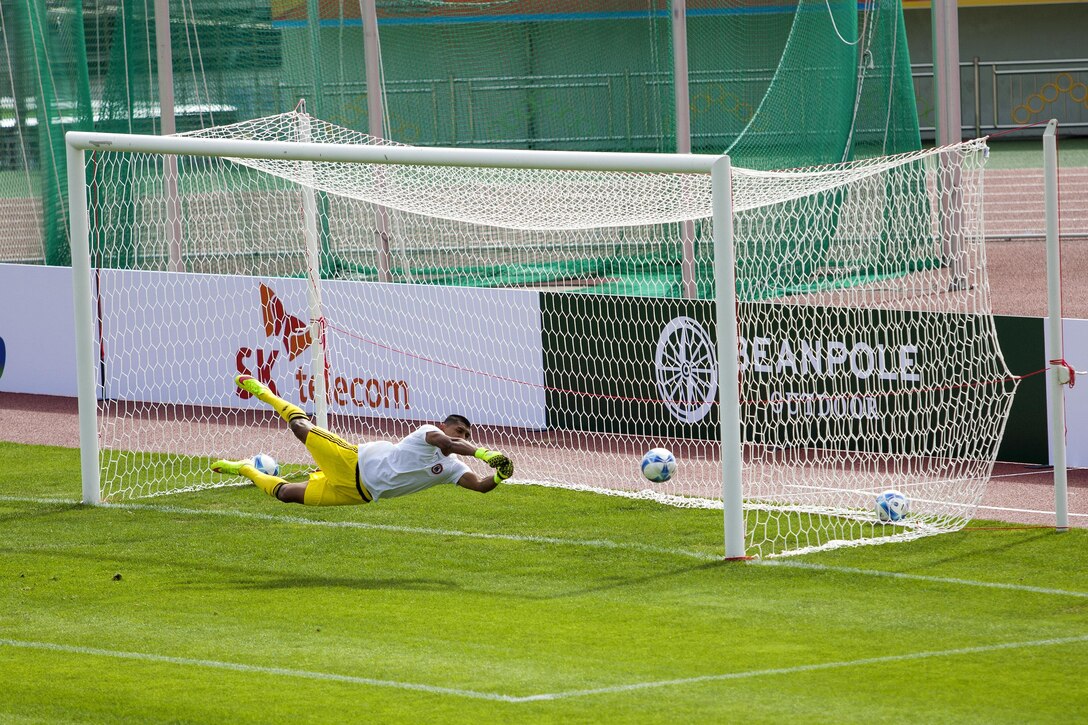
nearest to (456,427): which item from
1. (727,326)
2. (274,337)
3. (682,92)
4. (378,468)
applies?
(378,468)

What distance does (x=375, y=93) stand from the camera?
17.9 metres

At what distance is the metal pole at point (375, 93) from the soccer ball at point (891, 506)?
8.11m

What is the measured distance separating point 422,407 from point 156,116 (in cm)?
572

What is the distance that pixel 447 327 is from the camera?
15.2 metres

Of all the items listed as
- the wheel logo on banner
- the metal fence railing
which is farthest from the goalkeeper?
the metal fence railing

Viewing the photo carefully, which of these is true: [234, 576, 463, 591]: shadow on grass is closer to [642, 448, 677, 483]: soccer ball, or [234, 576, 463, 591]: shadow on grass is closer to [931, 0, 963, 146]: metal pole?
[642, 448, 677, 483]: soccer ball

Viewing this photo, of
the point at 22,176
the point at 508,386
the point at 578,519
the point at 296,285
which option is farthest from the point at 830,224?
the point at 22,176

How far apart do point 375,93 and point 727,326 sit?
9.10 m

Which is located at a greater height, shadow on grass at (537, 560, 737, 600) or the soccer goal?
the soccer goal

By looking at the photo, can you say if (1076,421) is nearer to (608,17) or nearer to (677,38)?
(677,38)

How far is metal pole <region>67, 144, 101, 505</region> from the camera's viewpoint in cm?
1195

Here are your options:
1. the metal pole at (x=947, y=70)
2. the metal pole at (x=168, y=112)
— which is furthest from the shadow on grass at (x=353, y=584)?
the metal pole at (x=947, y=70)

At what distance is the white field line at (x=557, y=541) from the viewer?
9.25m

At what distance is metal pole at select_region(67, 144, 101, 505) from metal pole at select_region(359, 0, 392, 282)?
5851 mm
